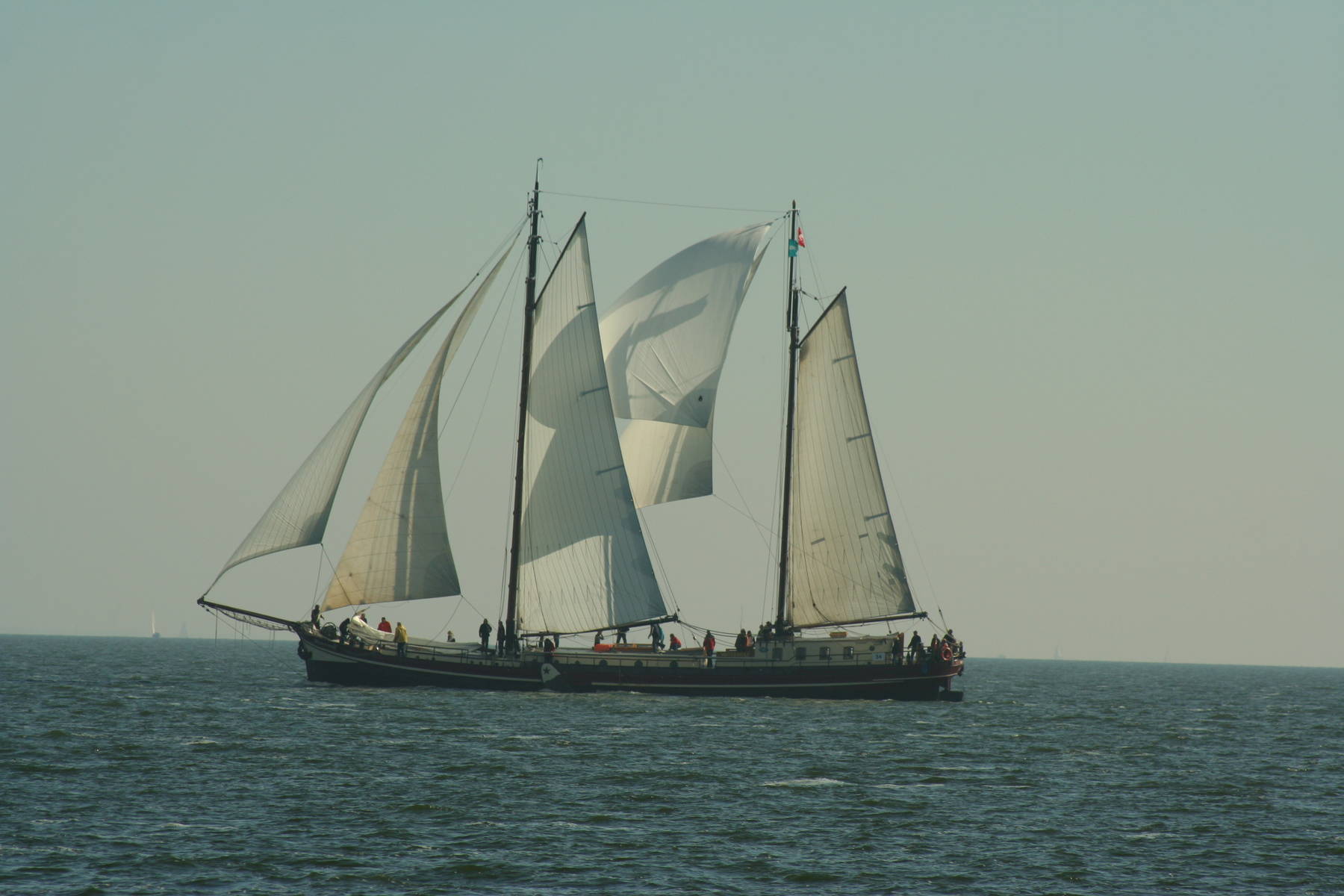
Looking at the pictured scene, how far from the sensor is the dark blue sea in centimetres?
2798

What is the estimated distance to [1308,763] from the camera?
51.5 meters

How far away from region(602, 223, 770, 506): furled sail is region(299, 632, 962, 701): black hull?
7141mm

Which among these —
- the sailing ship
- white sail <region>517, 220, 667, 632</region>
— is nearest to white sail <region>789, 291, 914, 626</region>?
the sailing ship

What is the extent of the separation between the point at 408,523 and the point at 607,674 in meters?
10.4

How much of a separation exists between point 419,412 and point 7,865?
3468cm

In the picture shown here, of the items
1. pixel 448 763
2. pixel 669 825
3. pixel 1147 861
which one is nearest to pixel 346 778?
pixel 448 763

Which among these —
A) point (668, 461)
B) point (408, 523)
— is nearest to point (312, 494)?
point (408, 523)

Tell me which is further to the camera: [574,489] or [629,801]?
[574,489]

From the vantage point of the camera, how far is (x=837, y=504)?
64.3 meters

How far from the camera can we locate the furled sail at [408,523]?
197 ft

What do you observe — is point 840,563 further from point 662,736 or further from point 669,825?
point 669,825

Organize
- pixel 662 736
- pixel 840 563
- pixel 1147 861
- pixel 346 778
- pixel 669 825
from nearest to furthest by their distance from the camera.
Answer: pixel 1147 861 < pixel 669 825 < pixel 346 778 < pixel 662 736 < pixel 840 563

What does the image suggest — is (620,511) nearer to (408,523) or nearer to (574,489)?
(574,489)

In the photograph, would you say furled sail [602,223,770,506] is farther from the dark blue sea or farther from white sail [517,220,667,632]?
the dark blue sea
